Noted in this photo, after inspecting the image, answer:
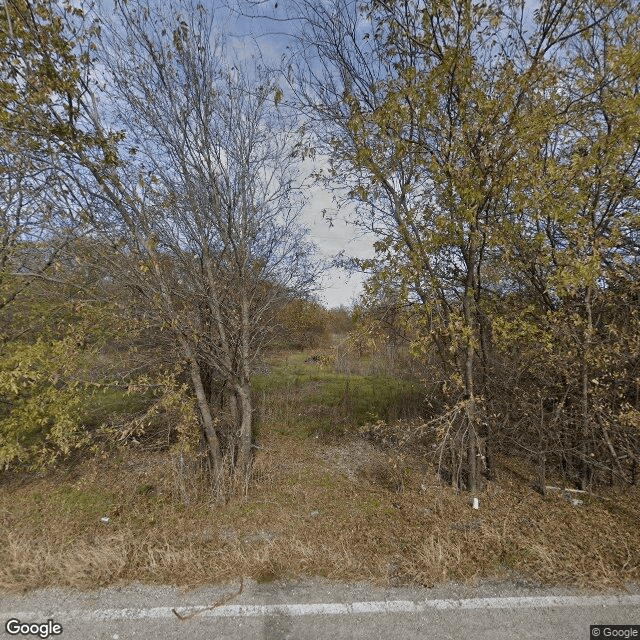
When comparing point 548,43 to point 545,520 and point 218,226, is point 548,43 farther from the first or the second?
point 545,520

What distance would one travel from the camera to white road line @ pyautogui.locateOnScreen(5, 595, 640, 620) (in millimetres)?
2545

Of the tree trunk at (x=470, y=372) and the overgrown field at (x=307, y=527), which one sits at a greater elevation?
the tree trunk at (x=470, y=372)

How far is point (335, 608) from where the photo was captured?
2609 millimetres

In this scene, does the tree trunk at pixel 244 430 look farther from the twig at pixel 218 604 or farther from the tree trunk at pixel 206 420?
the twig at pixel 218 604

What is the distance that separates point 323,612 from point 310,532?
3.55ft

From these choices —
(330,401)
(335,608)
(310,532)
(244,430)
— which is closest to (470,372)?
(310,532)

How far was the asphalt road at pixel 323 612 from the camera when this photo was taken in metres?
2.40

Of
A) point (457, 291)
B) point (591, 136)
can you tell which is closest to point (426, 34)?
point (591, 136)

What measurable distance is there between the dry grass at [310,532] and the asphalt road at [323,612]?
15cm

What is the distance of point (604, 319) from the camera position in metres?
4.51

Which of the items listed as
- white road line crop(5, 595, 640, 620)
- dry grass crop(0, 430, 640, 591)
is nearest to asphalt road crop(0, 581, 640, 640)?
white road line crop(5, 595, 640, 620)

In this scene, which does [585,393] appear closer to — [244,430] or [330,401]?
[244,430]

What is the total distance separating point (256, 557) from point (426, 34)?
19.7 feet

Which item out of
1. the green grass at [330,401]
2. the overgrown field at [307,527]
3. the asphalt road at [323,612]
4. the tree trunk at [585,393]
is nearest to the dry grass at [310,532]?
the overgrown field at [307,527]
